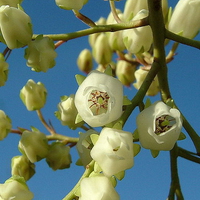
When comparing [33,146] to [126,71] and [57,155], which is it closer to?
[57,155]

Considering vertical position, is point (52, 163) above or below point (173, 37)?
below

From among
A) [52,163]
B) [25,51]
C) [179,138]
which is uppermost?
[25,51]

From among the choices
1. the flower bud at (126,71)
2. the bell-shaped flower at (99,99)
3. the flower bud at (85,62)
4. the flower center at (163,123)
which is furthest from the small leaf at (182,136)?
the flower bud at (85,62)

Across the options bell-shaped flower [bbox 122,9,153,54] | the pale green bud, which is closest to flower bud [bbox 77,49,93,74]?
the pale green bud

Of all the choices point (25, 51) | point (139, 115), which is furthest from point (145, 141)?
point (25, 51)

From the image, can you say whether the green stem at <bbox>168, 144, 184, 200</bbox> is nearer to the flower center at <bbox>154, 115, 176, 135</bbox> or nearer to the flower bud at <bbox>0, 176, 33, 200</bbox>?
the flower center at <bbox>154, 115, 176, 135</bbox>

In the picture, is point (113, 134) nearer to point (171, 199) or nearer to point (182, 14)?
point (171, 199)

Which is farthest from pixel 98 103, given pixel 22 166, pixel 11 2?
pixel 22 166
